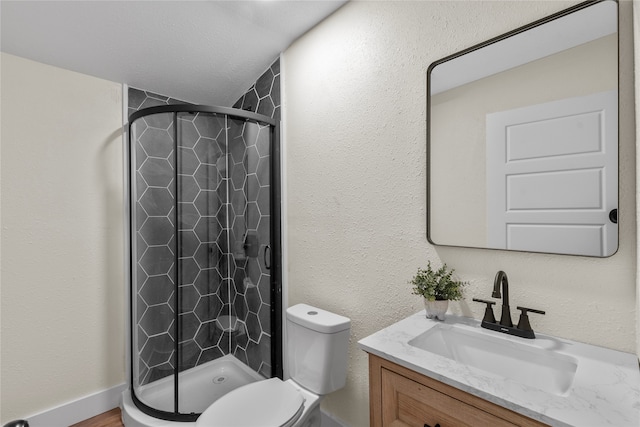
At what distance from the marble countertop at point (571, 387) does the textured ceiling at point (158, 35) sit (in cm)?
176

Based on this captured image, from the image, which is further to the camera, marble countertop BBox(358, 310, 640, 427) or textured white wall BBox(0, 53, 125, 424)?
textured white wall BBox(0, 53, 125, 424)

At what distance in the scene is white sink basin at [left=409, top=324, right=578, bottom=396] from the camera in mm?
944

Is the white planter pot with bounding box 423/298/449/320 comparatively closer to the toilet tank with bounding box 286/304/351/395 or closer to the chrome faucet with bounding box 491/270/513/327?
the chrome faucet with bounding box 491/270/513/327

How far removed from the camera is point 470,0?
1.25m

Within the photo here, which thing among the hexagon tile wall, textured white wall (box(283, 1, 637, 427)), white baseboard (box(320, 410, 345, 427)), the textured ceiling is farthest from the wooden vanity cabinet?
the textured ceiling

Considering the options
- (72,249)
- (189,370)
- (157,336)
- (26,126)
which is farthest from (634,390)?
(26,126)

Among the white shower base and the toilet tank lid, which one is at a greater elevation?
the toilet tank lid

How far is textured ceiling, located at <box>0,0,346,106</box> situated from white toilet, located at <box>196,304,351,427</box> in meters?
1.66

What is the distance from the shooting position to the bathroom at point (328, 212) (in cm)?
107

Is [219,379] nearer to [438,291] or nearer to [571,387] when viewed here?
[438,291]

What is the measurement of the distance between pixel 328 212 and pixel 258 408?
3.36ft

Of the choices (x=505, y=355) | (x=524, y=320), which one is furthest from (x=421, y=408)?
(x=524, y=320)

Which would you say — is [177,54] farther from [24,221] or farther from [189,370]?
[189,370]

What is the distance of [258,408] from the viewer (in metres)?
1.42
